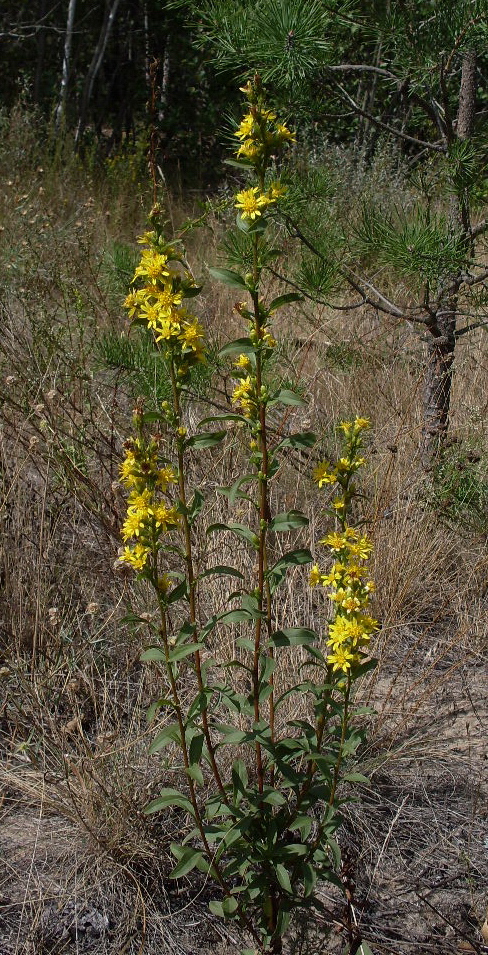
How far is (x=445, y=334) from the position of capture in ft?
9.68

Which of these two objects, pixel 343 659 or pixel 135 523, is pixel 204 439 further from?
pixel 343 659

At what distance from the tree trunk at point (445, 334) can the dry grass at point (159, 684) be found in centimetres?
11

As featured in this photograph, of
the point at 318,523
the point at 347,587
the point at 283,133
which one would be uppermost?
the point at 283,133

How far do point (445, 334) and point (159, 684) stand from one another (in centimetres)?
155

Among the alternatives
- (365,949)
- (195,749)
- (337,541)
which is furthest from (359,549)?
(365,949)

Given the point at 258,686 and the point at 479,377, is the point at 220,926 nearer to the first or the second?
the point at 258,686

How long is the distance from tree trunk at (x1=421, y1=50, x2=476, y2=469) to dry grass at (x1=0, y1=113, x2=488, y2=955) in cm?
11

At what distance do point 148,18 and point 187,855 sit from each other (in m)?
9.41

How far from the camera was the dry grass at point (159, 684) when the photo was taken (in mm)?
1906

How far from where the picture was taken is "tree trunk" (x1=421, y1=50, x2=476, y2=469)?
2.72m

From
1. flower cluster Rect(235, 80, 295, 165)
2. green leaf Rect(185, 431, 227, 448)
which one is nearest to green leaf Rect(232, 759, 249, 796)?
green leaf Rect(185, 431, 227, 448)

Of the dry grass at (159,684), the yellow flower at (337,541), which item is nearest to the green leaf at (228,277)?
the yellow flower at (337,541)

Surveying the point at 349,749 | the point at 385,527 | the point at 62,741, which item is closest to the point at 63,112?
the point at 385,527

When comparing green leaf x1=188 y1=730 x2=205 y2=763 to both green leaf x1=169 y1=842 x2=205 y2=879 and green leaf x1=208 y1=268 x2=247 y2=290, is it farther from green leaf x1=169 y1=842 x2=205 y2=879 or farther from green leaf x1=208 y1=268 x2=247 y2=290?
green leaf x1=208 y1=268 x2=247 y2=290
